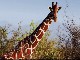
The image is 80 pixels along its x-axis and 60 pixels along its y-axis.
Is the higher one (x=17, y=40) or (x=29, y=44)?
(x=29, y=44)

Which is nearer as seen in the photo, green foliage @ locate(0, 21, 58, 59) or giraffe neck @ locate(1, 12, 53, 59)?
giraffe neck @ locate(1, 12, 53, 59)

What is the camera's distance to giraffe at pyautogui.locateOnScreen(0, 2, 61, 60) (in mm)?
11773

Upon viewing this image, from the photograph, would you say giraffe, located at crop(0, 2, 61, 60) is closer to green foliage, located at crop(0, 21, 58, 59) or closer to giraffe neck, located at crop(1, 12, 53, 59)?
giraffe neck, located at crop(1, 12, 53, 59)

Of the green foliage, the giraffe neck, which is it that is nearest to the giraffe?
the giraffe neck

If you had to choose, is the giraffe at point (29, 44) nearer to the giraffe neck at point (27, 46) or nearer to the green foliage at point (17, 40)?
the giraffe neck at point (27, 46)

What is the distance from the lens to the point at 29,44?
1201cm

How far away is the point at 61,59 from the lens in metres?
24.3

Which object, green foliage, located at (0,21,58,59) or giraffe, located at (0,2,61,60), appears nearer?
giraffe, located at (0,2,61,60)

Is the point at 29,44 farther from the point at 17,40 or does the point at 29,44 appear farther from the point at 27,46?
the point at 17,40

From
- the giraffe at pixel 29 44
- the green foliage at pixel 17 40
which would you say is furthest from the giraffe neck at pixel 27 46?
the green foliage at pixel 17 40

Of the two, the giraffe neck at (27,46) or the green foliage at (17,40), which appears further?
the green foliage at (17,40)

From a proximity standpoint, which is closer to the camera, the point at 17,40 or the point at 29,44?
the point at 29,44

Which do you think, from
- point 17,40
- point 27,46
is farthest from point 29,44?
point 17,40

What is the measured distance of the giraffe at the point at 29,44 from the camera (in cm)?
1177
